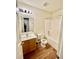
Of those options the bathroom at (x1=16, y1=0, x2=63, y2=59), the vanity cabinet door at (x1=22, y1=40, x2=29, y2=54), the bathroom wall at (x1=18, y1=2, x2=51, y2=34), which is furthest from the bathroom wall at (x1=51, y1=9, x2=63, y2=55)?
the vanity cabinet door at (x1=22, y1=40, x2=29, y2=54)

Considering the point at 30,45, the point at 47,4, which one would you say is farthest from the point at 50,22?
the point at 30,45

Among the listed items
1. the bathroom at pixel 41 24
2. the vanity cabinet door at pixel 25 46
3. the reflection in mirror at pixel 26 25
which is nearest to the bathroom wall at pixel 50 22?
the bathroom at pixel 41 24

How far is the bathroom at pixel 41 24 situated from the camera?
113 centimetres

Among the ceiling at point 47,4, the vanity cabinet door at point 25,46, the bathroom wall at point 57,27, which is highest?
the ceiling at point 47,4

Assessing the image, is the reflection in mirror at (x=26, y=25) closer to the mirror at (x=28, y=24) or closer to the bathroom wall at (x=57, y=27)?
the mirror at (x=28, y=24)

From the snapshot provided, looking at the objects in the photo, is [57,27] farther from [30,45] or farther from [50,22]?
[30,45]

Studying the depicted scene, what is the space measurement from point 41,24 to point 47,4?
11.6 inches

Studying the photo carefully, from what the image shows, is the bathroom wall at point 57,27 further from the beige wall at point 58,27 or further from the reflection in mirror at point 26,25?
the reflection in mirror at point 26,25

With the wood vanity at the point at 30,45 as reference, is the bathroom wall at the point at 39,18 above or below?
above

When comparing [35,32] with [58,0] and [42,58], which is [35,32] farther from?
[58,0]

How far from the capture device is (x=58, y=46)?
117 centimetres
